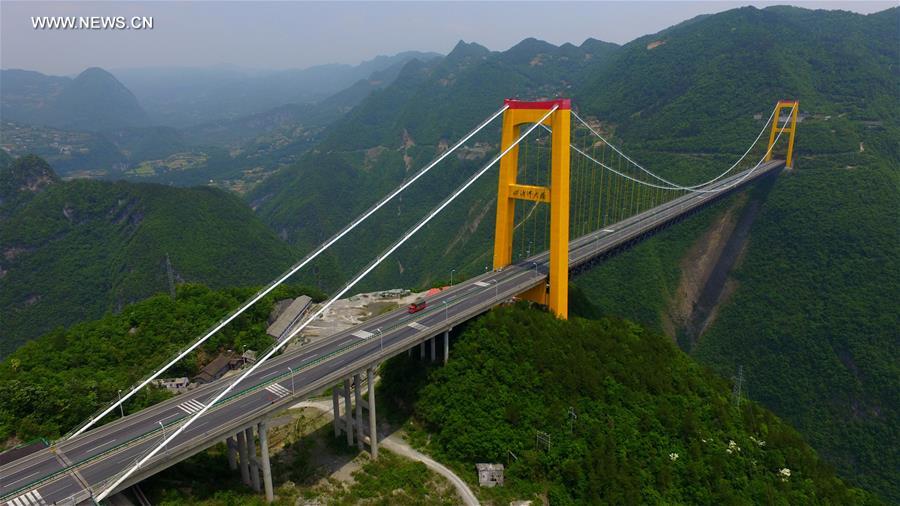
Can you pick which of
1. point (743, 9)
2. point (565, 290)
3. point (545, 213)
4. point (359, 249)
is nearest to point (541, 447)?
point (565, 290)

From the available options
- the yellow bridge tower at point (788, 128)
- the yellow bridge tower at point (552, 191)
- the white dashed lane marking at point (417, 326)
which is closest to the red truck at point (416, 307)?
the white dashed lane marking at point (417, 326)

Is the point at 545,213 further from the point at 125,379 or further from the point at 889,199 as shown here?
the point at 125,379

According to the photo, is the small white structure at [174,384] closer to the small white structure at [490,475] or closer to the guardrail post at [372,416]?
the guardrail post at [372,416]

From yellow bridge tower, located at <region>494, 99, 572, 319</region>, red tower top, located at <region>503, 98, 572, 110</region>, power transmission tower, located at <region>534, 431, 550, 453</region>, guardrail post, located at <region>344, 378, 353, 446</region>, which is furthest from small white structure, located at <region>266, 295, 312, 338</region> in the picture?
red tower top, located at <region>503, 98, 572, 110</region>

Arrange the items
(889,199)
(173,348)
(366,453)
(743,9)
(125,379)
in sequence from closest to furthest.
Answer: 1. (366,453)
2. (125,379)
3. (173,348)
4. (889,199)
5. (743,9)

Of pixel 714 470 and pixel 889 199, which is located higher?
pixel 889 199

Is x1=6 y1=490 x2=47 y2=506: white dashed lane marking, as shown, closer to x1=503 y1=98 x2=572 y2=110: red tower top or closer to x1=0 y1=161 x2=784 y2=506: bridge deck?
x1=0 y1=161 x2=784 y2=506: bridge deck
